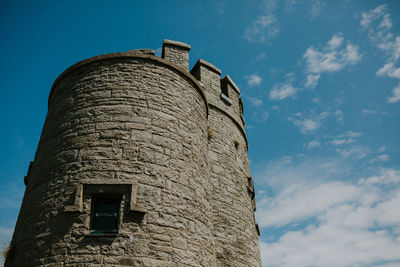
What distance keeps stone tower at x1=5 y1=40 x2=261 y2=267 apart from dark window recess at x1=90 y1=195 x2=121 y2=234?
15mm

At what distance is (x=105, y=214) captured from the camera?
4.69 metres

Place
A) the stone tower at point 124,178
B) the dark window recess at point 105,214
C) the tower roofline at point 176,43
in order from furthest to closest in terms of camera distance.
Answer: the tower roofline at point 176,43
the dark window recess at point 105,214
the stone tower at point 124,178

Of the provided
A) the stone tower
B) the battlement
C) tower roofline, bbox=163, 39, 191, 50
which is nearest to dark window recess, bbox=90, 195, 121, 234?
the stone tower

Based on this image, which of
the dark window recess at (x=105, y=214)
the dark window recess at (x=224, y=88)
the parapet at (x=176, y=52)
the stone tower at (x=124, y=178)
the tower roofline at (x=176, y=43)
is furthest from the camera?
the dark window recess at (x=224, y=88)

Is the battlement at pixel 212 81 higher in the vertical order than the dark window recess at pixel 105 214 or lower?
higher

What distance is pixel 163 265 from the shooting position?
173 inches

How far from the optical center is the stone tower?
445 centimetres

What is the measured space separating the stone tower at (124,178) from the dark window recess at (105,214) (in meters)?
0.02

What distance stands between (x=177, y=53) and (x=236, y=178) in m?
3.74

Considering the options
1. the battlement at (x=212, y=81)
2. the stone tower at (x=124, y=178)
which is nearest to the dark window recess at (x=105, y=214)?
the stone tower at (x=124, y=178)

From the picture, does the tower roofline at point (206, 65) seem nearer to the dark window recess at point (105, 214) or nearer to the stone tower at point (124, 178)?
the stone tower at point (124, 178)

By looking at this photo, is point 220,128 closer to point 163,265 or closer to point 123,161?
point 123,161

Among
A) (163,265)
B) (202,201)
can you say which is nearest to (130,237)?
(163,265)

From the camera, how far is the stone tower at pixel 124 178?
14.6 feet
